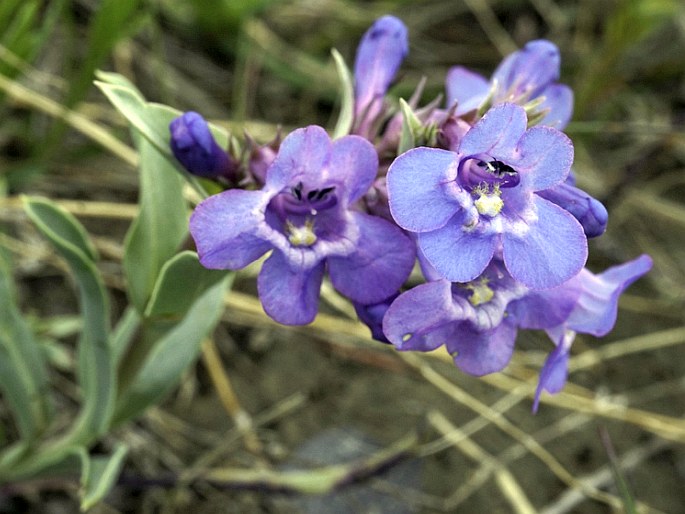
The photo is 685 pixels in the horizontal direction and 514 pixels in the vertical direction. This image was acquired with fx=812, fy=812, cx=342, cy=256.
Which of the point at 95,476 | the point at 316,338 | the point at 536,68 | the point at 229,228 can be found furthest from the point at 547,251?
the point at 316,338

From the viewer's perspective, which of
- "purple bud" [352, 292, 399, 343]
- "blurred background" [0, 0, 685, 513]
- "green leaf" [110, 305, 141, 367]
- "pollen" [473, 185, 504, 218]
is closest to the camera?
"pollen" [473, 185, 504, 218]

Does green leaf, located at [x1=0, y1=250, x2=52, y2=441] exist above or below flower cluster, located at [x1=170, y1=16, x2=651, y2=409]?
below

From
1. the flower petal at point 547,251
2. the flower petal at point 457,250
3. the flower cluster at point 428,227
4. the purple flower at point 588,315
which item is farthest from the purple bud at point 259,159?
the purple flower at point 588,315

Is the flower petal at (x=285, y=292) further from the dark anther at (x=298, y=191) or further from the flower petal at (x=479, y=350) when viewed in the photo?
the flower petal at (x=479, y=350)

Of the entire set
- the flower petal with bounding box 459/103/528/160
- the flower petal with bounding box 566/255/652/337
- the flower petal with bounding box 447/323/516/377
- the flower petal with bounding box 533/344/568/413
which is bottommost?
the flower petal with bounding box 533/344/568/413

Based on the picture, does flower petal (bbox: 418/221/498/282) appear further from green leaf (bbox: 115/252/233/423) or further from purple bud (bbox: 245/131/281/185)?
green leaf (bbox: 115/252/233/423)

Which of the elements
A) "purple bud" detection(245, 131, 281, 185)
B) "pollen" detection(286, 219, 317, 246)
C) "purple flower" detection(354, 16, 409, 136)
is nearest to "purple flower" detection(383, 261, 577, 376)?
"pollen" detection(286, 219, 317, 246)

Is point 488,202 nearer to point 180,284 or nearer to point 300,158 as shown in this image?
point 300,158
